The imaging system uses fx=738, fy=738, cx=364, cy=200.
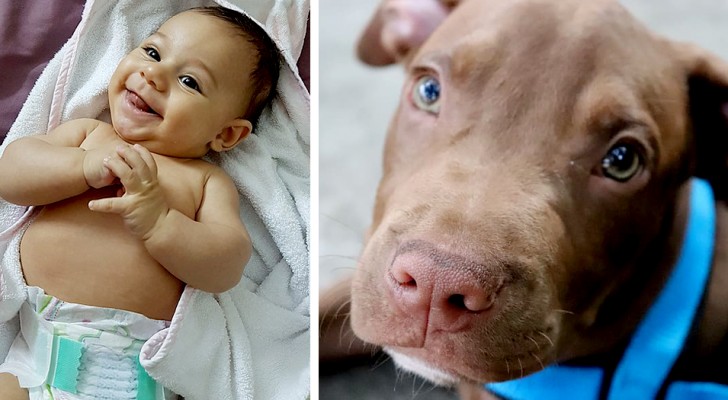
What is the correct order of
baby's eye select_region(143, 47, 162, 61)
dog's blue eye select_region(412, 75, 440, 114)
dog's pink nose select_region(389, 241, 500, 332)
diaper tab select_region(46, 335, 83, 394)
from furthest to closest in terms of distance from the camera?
1. baby's eye select_region(143, 47, 162, 61)
2. diaper tab select_region(46, 335, 83, 394)
3. dog's blue eye select_region(412, 75, 440, 114)
4. dog's pink nose select_region(389, 241, 500, 332)

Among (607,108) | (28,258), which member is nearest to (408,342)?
(607,108)

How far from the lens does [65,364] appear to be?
89cm

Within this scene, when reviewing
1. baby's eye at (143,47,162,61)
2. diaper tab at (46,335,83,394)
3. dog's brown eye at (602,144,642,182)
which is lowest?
diaper tab at (46,335,83,394)

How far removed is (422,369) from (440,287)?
13 centimetres

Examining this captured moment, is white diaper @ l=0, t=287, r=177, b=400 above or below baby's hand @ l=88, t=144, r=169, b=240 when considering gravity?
below

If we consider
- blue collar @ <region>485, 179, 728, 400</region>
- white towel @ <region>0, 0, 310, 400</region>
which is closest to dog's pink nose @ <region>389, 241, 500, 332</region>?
blue collar @ <region>485, 179, 728, 400</region>

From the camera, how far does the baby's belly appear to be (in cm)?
92

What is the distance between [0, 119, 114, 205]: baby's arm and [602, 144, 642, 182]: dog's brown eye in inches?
23.2

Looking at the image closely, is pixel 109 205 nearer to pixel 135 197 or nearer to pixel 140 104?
pixel 135 197

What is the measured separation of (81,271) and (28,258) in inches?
3.4

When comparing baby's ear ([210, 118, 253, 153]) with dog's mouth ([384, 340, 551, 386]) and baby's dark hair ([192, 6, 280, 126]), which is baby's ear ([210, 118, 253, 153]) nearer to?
baby's dark hair ([192, 6, 280, 126])

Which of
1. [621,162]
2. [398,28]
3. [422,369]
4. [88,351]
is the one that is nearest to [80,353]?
[88,351]

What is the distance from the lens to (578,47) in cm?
68

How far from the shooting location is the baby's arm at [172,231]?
35.5 inches
